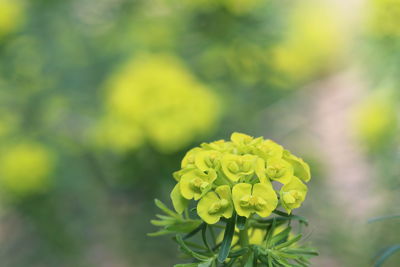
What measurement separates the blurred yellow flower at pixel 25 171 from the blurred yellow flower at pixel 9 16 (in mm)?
754

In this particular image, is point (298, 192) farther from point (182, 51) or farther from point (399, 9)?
point (182, 51)

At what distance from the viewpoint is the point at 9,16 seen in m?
3.36

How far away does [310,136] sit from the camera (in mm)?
3971

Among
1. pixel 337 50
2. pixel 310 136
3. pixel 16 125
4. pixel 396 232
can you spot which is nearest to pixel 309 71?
pixel 337 50

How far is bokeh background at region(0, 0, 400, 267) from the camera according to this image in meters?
2.63

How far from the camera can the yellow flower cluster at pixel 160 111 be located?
8.66ft

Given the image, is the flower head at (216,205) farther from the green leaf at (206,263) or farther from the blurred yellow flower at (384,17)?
the blurred yellow flower at (384,17)

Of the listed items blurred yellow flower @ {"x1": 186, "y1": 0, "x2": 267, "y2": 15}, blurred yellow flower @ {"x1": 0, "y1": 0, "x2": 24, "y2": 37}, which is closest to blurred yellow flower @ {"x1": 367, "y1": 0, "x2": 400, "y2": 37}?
blurred yellow flower @ {"x1": 186, "y1": 0, "x2": 267, "y2": 15}

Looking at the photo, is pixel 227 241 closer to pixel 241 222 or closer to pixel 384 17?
pixel 241 222

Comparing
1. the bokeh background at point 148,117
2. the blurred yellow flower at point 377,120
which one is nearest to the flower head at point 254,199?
the bokeh background at point 148,117

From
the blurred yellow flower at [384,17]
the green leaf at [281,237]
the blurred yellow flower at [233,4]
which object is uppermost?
the blurred yellow flower at [233,4]

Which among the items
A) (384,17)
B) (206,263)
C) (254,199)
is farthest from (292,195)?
(384,17)

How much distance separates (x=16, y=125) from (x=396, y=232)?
244 cm

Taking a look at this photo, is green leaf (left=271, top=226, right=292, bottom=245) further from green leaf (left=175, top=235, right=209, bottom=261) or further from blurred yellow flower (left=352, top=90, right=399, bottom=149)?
blurred yellow flower (left=352, top=90, right=399, bottom=149)
